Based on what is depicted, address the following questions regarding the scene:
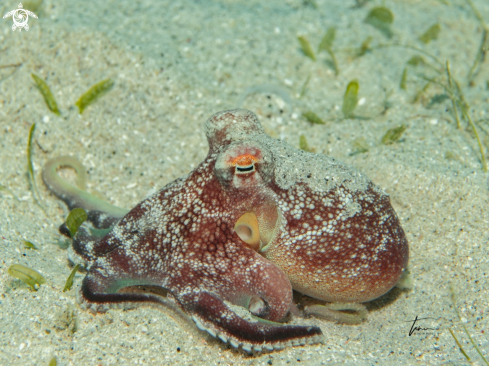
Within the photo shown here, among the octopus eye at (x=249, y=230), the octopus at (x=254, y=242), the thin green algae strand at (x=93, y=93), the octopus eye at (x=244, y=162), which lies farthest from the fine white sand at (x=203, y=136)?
the octopus eye at (x=244, y=162)

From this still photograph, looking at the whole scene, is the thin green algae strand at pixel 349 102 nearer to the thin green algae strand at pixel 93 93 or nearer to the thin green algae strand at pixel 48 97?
the thin green algae strand at pixel 93 93

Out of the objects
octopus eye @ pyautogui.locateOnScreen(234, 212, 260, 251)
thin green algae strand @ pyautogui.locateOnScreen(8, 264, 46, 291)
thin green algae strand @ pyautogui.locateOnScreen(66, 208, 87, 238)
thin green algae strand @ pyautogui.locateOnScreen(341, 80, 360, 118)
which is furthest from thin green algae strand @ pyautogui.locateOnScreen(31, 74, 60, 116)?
thin green algae strand @ pyautogui.locateOnScreen(341, 80, 360, 118)

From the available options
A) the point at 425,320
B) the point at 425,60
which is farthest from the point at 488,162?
the point at 425,60

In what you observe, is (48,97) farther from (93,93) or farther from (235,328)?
(235,328)

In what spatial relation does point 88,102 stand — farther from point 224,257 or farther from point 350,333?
point 350,333

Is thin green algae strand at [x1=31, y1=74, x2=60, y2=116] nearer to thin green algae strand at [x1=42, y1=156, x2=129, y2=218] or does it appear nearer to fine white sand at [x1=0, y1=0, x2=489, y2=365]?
fine white sand at [x1=0, y1=0, x2=489, y2=365]

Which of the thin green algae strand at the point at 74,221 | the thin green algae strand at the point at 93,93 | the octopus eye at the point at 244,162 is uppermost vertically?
the octopus eye at the point at 244,162
